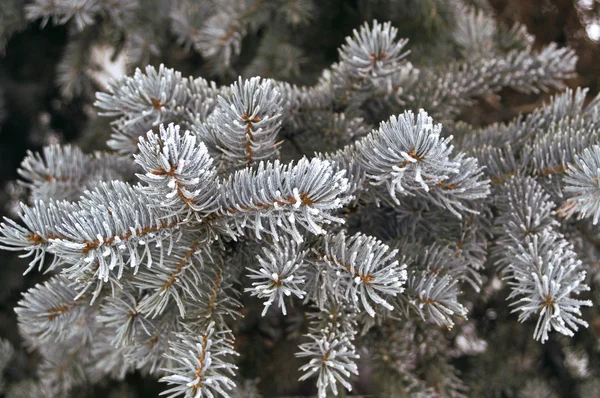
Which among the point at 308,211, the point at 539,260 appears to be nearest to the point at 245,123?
the point at 308,211

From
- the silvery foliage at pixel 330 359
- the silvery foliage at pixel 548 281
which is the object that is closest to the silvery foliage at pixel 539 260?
the silvery foliage at pixel 548 281

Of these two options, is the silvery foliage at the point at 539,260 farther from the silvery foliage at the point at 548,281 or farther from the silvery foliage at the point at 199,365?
the silvery foliage at the point at 199,365

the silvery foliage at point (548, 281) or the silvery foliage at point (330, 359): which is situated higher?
the silvery foliage at point (548, 281)

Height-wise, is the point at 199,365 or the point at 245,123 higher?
the point at 245,123

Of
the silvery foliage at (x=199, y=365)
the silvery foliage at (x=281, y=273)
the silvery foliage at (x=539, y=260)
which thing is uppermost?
the silvery foliage at (x=539, y=260)

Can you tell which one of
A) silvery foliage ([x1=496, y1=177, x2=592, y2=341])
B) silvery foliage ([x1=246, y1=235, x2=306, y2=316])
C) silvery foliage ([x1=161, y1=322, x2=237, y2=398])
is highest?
silvery foliage ([x1=496, y1=177, x2=592, y2=341])

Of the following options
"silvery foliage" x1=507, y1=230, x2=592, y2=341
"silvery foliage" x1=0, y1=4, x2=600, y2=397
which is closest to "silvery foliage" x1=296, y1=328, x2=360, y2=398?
"silvery foliage" x1=0, y1=4, x2=600, y2=397

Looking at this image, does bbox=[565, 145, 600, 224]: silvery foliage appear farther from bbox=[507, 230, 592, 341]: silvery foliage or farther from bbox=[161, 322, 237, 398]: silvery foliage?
bbox=[161, 322, 237, 398]: silvery foliage

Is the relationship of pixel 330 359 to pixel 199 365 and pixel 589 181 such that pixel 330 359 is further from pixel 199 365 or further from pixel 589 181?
A: pixel 589 181

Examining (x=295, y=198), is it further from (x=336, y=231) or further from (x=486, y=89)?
(x=486, y=89)
